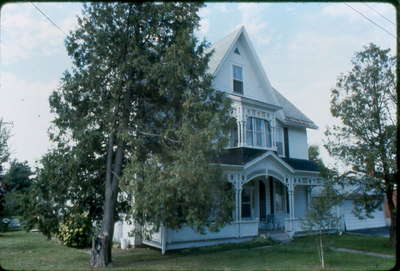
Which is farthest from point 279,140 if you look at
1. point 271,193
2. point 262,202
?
point 262,202

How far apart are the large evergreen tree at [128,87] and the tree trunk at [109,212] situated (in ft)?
0.09

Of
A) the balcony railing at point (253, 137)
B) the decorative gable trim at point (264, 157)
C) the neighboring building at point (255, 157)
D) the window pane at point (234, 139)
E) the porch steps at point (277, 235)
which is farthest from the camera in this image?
the window pane at point (234, 139)

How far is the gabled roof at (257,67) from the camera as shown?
16.4 meters

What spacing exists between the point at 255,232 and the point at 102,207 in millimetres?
7259

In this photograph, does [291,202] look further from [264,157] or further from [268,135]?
[268,135]

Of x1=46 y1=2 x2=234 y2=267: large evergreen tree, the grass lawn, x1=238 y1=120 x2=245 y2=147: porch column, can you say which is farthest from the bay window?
x1=46 y1=2 x2=234 y2=267: large evergreen tree

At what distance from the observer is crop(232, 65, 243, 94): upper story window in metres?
17.0

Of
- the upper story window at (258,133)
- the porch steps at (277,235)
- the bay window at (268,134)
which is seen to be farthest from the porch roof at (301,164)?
the porch steps at (277,235)

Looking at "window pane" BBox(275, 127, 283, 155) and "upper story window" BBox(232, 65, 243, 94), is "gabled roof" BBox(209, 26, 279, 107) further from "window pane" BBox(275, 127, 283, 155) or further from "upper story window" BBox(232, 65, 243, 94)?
"window pane" BBox(275, 127, 283, 155)

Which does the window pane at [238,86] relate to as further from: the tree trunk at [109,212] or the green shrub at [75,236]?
the green shrub at [75,236]

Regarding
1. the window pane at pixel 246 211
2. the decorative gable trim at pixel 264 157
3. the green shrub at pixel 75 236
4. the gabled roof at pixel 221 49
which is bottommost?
the green shrub at pixel 75 236

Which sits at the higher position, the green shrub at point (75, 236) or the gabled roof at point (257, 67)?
the gabled roof at point (257, 67)

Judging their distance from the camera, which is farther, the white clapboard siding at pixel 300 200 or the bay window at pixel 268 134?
the white clapboard siding at pixel 300 200

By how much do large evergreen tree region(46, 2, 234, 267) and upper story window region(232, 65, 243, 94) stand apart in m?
7.51
